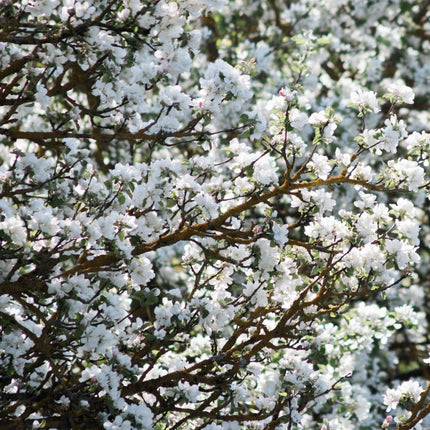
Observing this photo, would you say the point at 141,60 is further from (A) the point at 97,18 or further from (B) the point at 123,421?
(B) the point at 123,421

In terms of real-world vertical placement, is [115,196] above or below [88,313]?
above

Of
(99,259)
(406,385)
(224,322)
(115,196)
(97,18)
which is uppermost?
(97,18)

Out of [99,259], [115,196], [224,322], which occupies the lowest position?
[224,322]

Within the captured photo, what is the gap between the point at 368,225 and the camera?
3641mm

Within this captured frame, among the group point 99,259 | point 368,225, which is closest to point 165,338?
point 99,259

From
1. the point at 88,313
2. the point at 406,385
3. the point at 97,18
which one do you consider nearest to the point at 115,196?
the point at 88,313

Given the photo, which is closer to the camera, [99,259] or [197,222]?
[99,259]

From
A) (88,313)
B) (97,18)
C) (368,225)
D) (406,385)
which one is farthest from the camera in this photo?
(406,385)

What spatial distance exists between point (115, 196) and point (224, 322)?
831mm

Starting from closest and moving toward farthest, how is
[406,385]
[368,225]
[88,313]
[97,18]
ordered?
[97,18]
[88,313]
[368,225]
[406,385]

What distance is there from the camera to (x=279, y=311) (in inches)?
157

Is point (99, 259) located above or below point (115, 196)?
below

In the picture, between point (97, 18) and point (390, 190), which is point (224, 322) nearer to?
point (390, 190)

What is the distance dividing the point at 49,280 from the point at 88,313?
0.29 metres
